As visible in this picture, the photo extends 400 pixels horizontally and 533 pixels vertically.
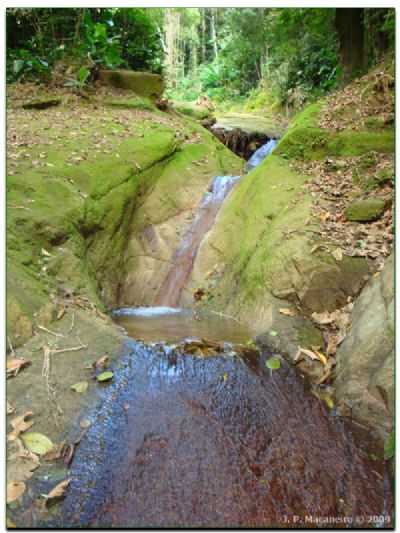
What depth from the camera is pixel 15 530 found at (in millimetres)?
2117

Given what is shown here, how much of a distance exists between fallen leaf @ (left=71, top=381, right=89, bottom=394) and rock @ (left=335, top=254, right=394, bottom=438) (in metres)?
2.15

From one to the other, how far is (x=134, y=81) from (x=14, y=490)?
445 inches

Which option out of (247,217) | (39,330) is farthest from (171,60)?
(39,330)

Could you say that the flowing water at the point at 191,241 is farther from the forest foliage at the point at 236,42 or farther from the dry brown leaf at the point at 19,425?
the forest foliage at the point at 236,42

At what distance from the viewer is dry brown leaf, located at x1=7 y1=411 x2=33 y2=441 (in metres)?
2.56

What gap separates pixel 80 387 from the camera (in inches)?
123

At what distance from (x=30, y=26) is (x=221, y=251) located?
30.7ft

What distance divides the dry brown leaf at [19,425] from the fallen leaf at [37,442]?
0.05 metres

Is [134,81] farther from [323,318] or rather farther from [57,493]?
[57,493]

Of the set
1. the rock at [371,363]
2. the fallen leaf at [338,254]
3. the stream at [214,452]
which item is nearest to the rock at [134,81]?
the fallen leaf at [338,254]

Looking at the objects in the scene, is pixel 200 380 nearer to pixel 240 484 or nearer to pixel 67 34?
pixel 240 484

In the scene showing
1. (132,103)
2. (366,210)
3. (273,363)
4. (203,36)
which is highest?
(203,36)

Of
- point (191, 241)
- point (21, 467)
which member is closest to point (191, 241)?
point (191, 241)

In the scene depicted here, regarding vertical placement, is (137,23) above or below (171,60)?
below
